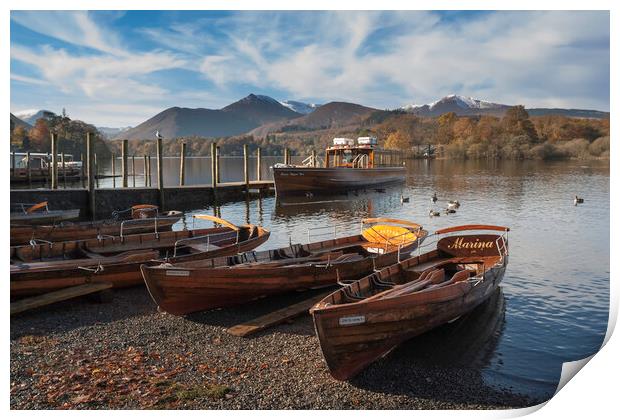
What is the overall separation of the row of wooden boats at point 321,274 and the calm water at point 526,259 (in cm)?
98

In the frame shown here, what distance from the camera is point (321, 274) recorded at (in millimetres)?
11328

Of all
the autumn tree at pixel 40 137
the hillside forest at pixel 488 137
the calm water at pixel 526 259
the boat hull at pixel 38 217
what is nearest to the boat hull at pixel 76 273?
the calm water at pixel 526 259

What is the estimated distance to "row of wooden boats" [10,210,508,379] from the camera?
24.1ft

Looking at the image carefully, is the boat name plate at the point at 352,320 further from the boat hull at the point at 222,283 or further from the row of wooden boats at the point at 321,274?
the boat hull at the point at 222,283

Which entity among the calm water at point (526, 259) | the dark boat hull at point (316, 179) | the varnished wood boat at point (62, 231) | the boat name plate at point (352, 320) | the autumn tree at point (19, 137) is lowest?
the calm water at point (526, 259)

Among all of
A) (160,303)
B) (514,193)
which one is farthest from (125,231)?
(514,193)

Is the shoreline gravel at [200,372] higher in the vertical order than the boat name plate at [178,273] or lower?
lower

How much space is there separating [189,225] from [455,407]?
19.7 meters

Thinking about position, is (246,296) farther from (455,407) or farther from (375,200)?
(375,200)

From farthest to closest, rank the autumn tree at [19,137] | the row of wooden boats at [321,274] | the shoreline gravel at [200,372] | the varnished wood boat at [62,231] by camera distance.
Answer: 1. the autumn tree at [19,137]
2. the varnished wood boat at [62,231]
3. the row of wooden boats at [321,274]
4. the shoreline gravel at [200,372]

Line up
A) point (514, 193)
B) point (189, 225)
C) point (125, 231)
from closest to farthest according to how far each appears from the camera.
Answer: point (125, 231) → point (189, 225) → point (514, 193)

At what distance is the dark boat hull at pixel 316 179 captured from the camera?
120ft

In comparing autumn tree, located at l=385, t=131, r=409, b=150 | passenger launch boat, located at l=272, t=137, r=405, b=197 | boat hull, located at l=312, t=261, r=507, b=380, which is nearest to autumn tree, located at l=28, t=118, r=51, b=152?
passenger launch boat, located at l=272, t=137, r=405, b=197

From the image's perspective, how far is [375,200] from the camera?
3675 cm
